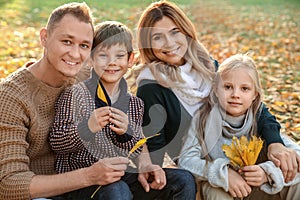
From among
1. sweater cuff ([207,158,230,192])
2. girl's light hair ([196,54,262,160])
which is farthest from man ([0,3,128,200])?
girl's light hair ([196,54,262,160])

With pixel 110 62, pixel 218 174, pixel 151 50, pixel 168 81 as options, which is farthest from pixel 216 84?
pixel 110 62

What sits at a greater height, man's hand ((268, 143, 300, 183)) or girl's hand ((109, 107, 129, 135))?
girl's hand ((109, 107, 129, 135))

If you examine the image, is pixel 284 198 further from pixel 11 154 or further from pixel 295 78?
pixel 295 78

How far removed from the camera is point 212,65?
10.7 feet

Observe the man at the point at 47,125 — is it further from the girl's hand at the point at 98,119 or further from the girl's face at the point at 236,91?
the girl's face at the point at 236,91

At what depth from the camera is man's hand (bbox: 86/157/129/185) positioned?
2.46 m

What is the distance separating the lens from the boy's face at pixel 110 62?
9.02 ft

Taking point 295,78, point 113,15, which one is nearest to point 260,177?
point 295,78

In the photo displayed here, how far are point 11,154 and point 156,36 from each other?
3.71 feet

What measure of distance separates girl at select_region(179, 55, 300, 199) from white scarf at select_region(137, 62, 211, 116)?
52 millimetres

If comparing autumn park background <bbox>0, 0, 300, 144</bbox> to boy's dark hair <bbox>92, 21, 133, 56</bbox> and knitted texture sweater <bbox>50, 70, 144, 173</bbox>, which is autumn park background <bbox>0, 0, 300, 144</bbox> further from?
knitted texture sweater <bbox>50, 70, 144, 173</bbox>

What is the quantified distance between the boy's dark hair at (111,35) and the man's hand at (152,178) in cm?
65

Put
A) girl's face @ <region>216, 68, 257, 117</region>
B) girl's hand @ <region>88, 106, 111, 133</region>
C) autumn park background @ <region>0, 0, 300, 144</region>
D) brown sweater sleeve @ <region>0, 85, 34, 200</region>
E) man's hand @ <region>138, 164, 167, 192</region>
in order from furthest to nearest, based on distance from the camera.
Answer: autumn park background @ <region>0, 0, 300, 144</region> < girl's face @ <region>216, 68, 257, 117</region> < man's hand @ <region>138, 164, 167, 192</region> < girl's hand @ <region>88, 106, 111, 133</region> < brown sweater sleeve @ <region>0, 85, 34, 200</region>

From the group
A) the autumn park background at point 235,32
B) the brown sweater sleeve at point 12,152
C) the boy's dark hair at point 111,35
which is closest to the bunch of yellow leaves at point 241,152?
the boy's dark hair at point 111,35
